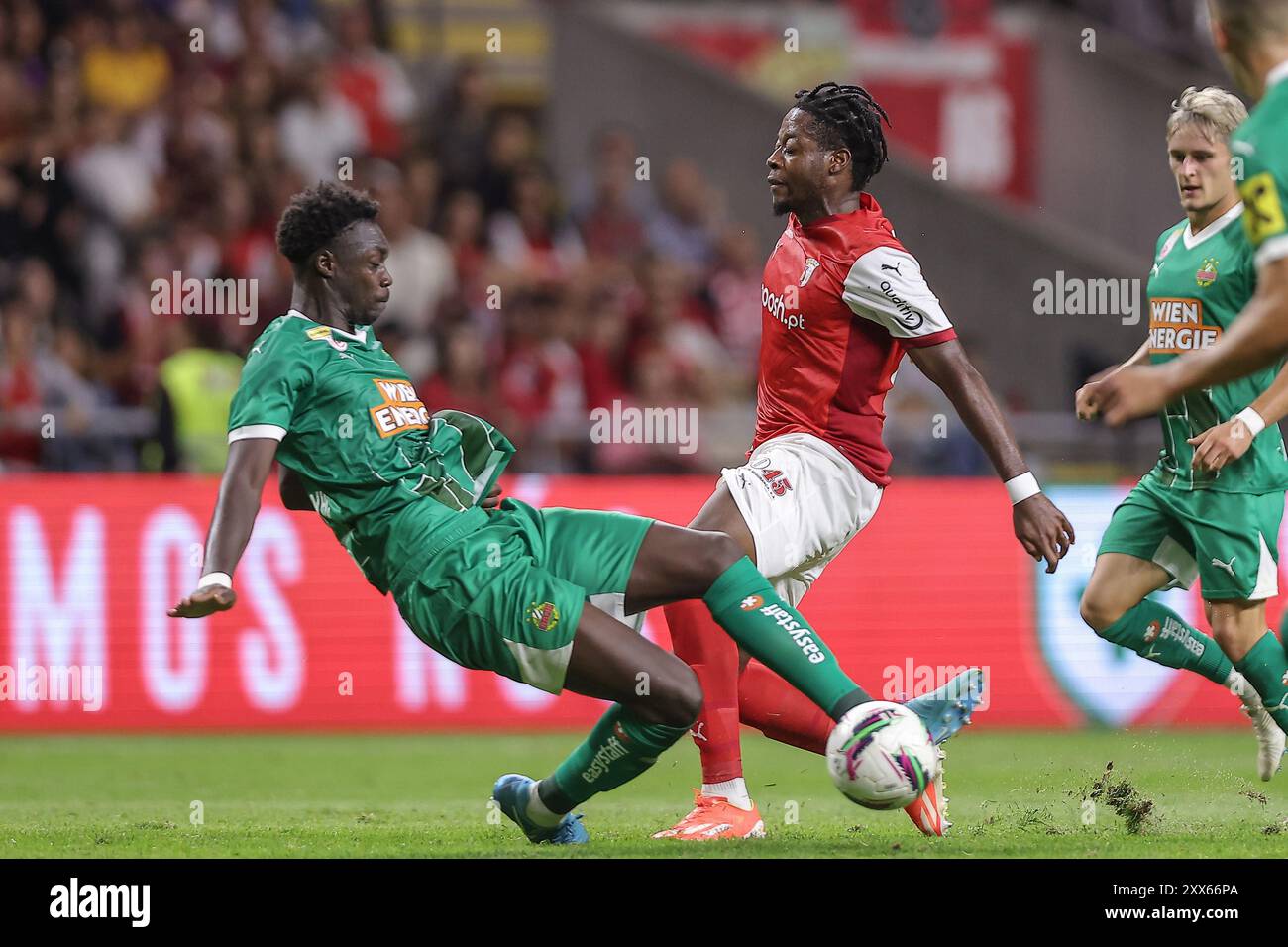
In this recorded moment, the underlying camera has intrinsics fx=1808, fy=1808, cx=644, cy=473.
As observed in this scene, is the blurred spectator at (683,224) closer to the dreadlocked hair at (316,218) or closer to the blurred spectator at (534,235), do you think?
the blurred spectator at (534,235)

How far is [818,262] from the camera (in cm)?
640

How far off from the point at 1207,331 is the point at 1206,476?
539 millimetres

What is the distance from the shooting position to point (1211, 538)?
6.72 m

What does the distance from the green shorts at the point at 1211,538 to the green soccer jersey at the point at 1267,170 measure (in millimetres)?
2124

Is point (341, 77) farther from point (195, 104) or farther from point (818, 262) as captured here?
point (818, 262)

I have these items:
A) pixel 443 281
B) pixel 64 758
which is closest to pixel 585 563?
pixel 64 758

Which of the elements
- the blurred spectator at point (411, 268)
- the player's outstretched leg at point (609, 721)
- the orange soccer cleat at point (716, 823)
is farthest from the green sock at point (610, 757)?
the blurred spectator at point (411, 268)

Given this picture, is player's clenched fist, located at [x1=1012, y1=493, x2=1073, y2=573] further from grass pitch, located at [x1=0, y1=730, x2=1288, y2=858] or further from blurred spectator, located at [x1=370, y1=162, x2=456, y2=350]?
blurred spectator, located at [x1=370, y1=162, x2=456, y2=350]

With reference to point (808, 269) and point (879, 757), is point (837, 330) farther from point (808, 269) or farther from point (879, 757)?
point (879, 757)

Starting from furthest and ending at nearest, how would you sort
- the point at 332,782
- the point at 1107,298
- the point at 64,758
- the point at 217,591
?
the point at 1107,298 → the point at 64,758 → the point at 332,782 → the point at 217,591

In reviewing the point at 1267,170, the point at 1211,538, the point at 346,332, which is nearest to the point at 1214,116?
the point at 1211,538

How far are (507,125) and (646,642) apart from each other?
9800 mm

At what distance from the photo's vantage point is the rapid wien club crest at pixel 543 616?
18.1 ft

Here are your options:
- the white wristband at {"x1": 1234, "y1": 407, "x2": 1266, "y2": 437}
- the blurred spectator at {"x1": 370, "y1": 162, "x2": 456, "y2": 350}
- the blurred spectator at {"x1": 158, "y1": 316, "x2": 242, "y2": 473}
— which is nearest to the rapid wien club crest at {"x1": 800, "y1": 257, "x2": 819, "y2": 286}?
the white wristband at {"x1": 1234, "y1": 407, "x2": 1266, "y2": 437}
